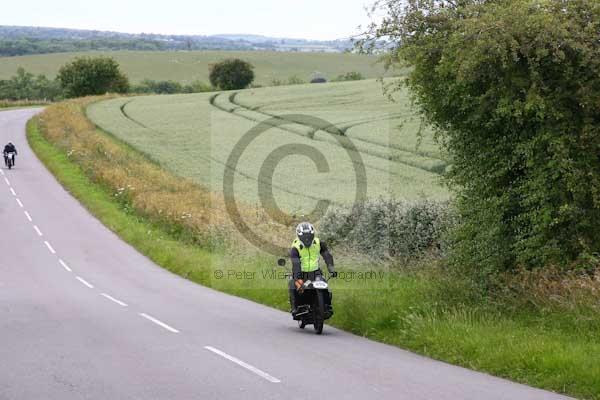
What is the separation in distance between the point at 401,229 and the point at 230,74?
99770 millimetres

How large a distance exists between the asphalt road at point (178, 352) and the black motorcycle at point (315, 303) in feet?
1.16

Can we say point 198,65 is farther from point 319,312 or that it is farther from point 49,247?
point 319,312

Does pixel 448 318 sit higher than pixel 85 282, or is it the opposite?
pixel 448 318

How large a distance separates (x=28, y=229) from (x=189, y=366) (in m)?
26.7

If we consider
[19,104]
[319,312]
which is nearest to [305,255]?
[319,312]

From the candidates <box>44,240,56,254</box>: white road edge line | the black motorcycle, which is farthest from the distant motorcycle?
the black motorcycle

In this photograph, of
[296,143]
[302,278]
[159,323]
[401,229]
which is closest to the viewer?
[302,278]

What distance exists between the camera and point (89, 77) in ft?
372

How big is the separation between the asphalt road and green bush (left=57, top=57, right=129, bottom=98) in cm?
9097

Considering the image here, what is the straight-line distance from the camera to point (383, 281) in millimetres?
17453

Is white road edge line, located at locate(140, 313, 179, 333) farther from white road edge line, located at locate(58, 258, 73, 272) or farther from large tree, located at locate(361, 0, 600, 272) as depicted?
white road edge line, located at locate(58, 258, 73, 272)

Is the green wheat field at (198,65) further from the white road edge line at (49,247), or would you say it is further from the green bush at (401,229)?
the green bush at (401,229)

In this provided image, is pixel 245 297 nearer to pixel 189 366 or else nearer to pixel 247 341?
pixel 247 341

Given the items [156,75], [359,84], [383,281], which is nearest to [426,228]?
[383,281]
